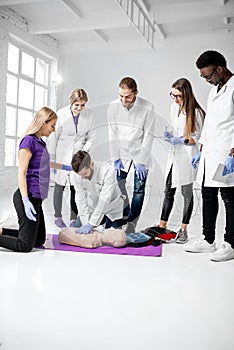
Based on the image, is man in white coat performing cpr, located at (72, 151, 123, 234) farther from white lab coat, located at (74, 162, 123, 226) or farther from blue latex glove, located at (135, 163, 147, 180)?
blue latex glove, located at (135, 163, 147, 180)

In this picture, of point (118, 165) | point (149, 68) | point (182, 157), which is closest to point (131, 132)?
point (118, 165)

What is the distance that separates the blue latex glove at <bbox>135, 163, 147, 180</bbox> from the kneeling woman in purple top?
0.48 meters

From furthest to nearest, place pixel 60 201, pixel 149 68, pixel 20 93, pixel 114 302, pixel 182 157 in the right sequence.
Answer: pixel 149 68
pixel 20 93
pixel 182 157
pixel 60 201
pixel 114 302

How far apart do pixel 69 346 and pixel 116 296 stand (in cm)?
42

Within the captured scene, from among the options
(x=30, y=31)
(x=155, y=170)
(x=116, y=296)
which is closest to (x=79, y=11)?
(x=30, y=31)

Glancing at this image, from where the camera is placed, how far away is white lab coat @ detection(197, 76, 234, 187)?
6.51ft

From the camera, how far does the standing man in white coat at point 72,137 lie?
2158 mm

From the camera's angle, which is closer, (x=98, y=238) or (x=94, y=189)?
(x=94, y=189)

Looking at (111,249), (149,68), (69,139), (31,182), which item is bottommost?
(111,249)

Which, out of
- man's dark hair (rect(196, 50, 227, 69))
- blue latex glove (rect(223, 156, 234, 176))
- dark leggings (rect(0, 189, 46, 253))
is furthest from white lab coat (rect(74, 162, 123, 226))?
man's dark hair (rect(196, 50, 227, 69))

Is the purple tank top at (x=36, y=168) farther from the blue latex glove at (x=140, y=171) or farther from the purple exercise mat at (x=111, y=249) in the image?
the blue latex glove at (x=140, y=171)

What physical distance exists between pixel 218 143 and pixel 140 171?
0.44 metres

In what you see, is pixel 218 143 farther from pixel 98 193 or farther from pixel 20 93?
pixel 20 93

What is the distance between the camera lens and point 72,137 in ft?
7.23
